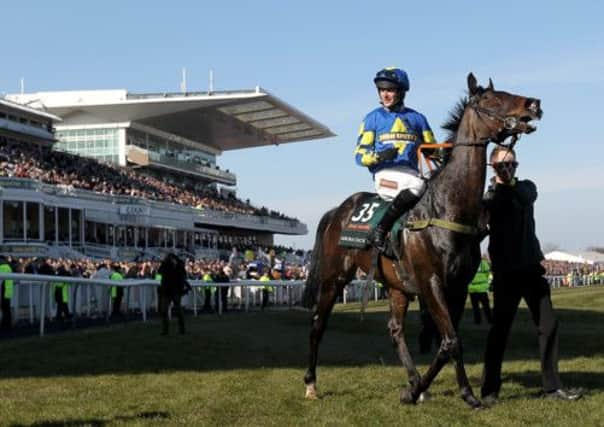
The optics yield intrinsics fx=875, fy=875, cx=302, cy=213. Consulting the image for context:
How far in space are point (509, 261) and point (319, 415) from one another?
1.92 metres

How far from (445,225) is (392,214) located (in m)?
0.57

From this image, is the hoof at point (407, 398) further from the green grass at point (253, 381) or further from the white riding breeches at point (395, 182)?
the white riding breeches at point (395, 182)

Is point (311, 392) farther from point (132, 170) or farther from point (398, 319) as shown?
point (132, 170)

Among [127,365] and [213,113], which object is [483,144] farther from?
[213,113]

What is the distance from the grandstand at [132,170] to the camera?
38406 millimetres

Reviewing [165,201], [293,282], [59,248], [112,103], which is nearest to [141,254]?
[59,248]

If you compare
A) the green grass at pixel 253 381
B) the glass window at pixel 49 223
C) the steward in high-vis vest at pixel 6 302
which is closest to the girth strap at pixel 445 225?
the green grass at pixel 253 381

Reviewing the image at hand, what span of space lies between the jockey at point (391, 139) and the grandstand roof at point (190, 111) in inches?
2151

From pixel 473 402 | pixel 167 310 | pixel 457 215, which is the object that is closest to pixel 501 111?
pixel 457 215

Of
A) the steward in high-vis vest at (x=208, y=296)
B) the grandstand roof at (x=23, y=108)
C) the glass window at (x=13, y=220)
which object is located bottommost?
the steward in high-vis vest at (x=208, y=296)

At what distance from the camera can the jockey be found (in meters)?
7.04

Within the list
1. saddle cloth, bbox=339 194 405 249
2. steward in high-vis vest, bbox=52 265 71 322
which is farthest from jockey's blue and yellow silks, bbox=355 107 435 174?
steward in high-vis vest, bbox=52 265 71 322

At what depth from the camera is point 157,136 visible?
7125 centimetres

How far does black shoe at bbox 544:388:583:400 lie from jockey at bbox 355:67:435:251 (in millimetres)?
1722
